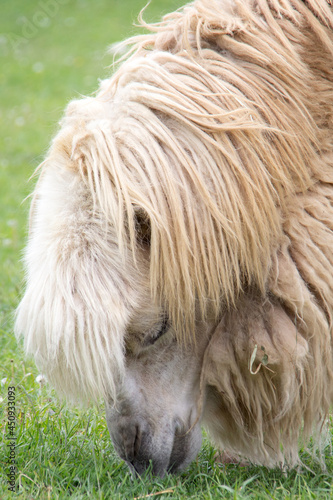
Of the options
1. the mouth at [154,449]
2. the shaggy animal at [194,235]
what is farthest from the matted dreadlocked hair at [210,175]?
the mouth at [154,449]

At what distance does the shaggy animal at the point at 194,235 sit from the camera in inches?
92.4

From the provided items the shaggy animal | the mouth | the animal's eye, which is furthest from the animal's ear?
the mouth

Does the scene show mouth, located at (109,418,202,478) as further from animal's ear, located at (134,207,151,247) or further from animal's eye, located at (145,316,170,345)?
animal's ear, located at (134,207,151,247)

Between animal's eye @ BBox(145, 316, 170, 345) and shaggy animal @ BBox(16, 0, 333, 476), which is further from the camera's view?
animal's eye @ BBox(145, 316, 170, 345)

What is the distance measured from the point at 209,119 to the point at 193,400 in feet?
3.38

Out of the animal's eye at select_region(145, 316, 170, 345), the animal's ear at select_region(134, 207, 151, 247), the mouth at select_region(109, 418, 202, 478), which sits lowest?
the mouth at select_region(109, 418, 202, 478)

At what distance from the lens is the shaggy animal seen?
2346 mm

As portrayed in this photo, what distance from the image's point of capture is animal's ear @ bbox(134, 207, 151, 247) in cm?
237

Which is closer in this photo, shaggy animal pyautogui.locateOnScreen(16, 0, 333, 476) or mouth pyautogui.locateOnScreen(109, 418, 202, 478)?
shaggy animal pyautogui.locateOnScreen(16, 0, 333, 476)

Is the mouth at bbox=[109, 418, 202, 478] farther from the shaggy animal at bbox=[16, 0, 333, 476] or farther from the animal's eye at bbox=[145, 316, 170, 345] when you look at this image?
the animal's eye at bbox=[145, 316, 170, 345]

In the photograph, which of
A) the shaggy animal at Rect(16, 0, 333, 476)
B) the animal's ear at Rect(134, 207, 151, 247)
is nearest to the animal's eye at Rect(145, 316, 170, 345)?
the shaggy animal at Rect(16, 0, 333, 476)

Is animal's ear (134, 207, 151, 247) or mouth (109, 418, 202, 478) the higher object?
animal's ear (134, 207, 151, 247)

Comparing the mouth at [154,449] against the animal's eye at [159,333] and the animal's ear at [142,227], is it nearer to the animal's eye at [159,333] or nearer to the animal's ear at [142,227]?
the animal's eye at [159,333]

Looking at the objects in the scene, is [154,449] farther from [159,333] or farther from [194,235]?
[194,235]
